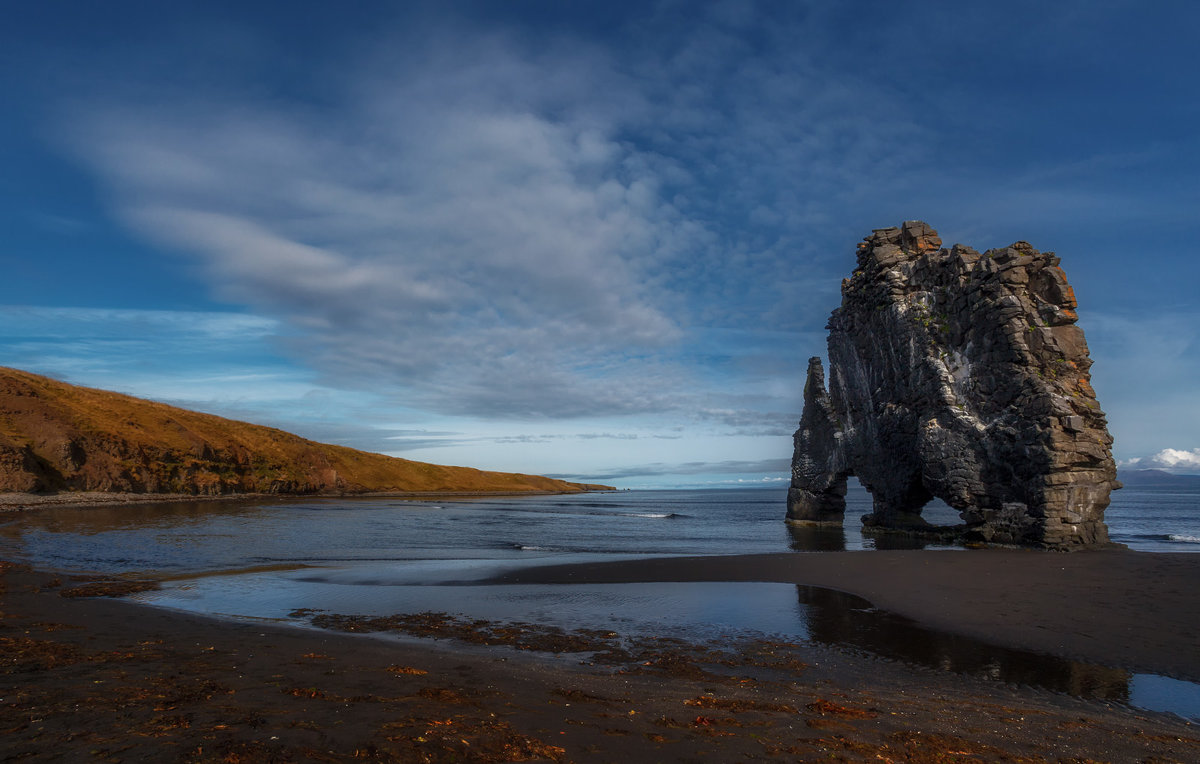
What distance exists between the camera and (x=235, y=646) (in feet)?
35.9

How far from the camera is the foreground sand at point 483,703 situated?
595cm

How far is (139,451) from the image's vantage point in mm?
74125

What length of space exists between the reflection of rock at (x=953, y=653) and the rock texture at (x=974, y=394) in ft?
68.7

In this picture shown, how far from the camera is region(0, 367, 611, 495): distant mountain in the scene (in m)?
61.9

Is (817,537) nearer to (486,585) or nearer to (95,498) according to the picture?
(486,585)

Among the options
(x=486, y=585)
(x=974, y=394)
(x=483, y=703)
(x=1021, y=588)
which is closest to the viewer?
(x=483, y=703)

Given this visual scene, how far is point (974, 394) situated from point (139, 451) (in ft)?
308

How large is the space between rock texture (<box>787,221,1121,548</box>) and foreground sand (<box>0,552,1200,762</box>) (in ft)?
65.8

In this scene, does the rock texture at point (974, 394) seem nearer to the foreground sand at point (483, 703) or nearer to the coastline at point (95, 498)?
the foreground sand at point (483, 703)

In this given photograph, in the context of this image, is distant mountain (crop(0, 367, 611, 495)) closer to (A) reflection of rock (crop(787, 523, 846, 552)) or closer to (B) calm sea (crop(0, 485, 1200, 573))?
(B) calm sea (crop(0, 485, 1200, 573))

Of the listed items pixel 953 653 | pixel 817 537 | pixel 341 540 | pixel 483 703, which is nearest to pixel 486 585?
pixel 483 703

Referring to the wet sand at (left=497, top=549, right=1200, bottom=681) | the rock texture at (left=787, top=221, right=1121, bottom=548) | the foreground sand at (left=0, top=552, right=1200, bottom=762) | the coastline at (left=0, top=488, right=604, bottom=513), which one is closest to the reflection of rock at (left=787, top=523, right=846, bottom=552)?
the rock texture at (left=787, top=221, right=1121, bottom=548)

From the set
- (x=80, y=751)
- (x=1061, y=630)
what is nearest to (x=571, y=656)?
(x=80, y=751)

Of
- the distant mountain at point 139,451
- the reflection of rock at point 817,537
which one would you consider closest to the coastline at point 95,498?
the distant mountain at point 139,451
